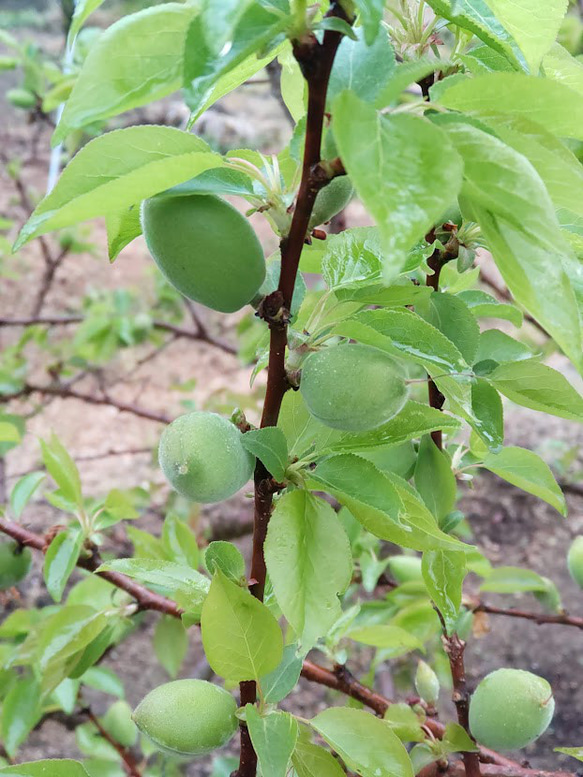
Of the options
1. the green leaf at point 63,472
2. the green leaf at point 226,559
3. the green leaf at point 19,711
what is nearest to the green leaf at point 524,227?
the green leaf at point 226,559

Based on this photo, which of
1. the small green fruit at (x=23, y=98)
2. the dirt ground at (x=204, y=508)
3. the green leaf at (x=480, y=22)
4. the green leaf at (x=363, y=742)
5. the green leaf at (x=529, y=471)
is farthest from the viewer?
the small green fruit at (x=23, y=98)

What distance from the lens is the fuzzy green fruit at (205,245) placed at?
0.35 m

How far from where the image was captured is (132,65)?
30cm

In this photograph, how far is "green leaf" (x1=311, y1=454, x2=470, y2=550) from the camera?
1.23 feet

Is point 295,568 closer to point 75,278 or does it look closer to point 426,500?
point 426,500

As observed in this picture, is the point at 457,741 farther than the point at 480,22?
Yes

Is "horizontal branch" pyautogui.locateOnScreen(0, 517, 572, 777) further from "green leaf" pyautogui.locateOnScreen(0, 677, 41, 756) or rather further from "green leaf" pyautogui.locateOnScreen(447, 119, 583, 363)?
"green leaf" pyautogui.locateOnScreen(447, 119, 583, 363)

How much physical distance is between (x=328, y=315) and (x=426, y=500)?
192 millimetres

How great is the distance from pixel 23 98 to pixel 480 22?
1.67m

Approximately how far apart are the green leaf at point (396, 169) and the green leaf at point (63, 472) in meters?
0.58

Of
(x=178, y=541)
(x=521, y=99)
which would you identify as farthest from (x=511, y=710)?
(x=521, y=99)

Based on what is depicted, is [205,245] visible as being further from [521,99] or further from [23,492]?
[23,492]

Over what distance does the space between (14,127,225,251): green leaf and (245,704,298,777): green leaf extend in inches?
11.2

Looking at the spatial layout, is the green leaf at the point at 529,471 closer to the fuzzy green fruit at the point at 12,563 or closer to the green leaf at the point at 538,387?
the green leaf at the point at 538,387
